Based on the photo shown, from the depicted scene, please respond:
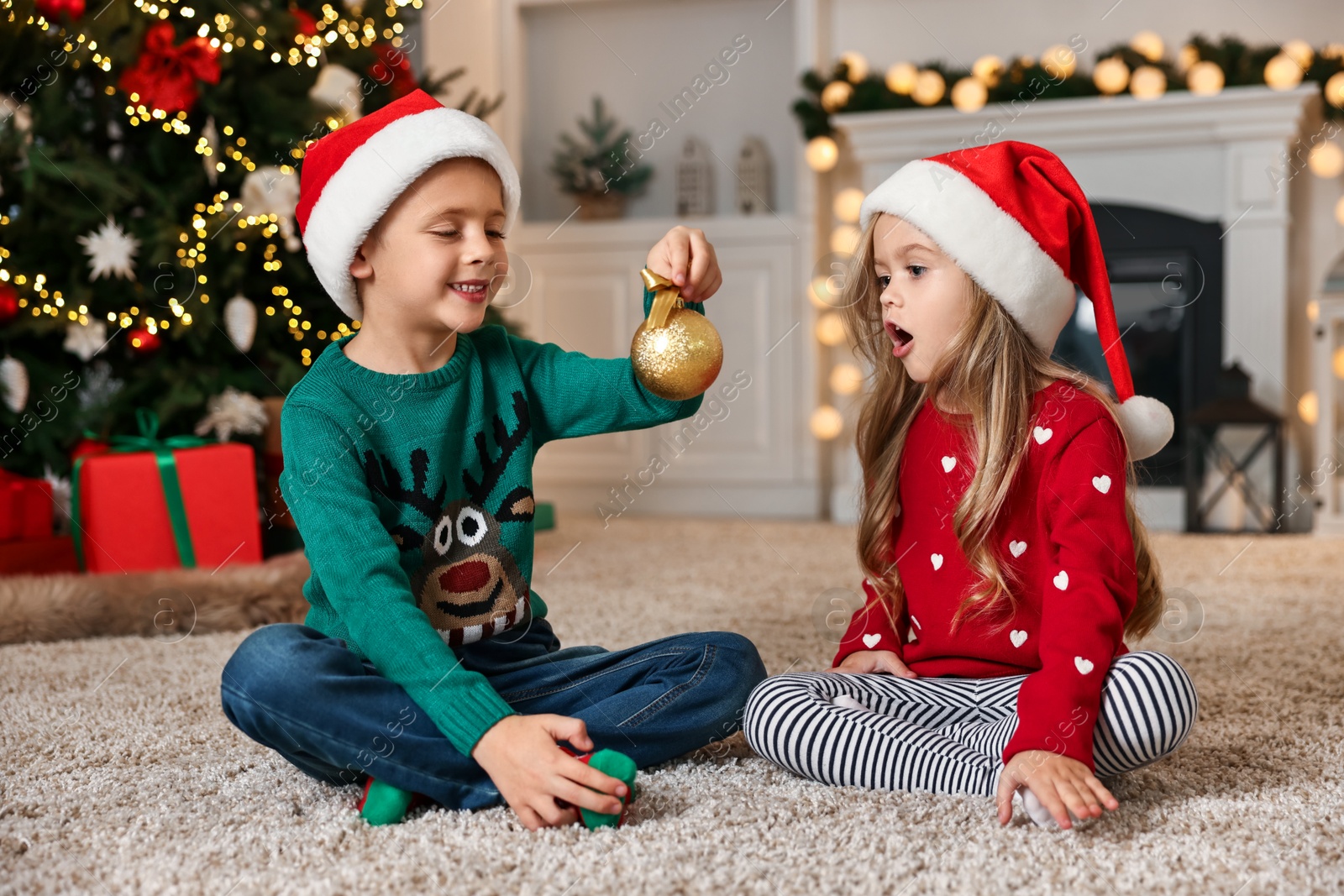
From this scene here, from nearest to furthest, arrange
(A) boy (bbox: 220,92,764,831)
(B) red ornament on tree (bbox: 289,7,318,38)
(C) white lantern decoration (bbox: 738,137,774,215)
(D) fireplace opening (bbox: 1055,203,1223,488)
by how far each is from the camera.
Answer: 1. (A) boy (bbox: 220,92,764,831)
2. (B) red ornament on tree (bbox: 289,7,318,38)
3. (D) fireplace opening (bbox: 1055,203,1223,488)
4. (C) white lantern decoration (bbox: 738,137,774,215)

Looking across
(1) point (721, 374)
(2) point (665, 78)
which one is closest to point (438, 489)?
(1) point (721, 374)

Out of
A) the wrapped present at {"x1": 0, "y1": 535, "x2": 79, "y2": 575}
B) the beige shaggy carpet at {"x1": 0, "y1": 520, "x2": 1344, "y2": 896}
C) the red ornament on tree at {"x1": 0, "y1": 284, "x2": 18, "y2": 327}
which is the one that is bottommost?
the wrapped present at {"x1": 0, "y1": 535, "x2": 79, "y2": 575}

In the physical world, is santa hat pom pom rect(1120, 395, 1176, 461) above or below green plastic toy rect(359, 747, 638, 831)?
above

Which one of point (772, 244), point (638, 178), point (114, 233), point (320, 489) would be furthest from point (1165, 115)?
point (320, 489)

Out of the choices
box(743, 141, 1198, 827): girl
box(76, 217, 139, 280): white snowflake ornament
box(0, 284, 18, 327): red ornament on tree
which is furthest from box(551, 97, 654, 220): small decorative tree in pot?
box(743, 141, 1198, 827): girl

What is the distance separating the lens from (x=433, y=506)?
0.93 meters

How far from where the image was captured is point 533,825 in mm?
780

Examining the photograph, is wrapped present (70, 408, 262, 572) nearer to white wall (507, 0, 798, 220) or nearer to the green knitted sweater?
the green knitted sweater

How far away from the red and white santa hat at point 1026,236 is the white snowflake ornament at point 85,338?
4.68 ft

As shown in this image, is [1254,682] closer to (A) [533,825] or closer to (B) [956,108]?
(A) [533,825]

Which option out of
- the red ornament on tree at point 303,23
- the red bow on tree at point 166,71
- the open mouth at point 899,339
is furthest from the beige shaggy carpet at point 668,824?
the red ornament on tree at point 303,23

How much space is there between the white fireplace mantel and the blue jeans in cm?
233

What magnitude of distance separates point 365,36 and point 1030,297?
5.32 ft

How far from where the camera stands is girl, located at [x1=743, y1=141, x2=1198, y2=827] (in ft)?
2.76
